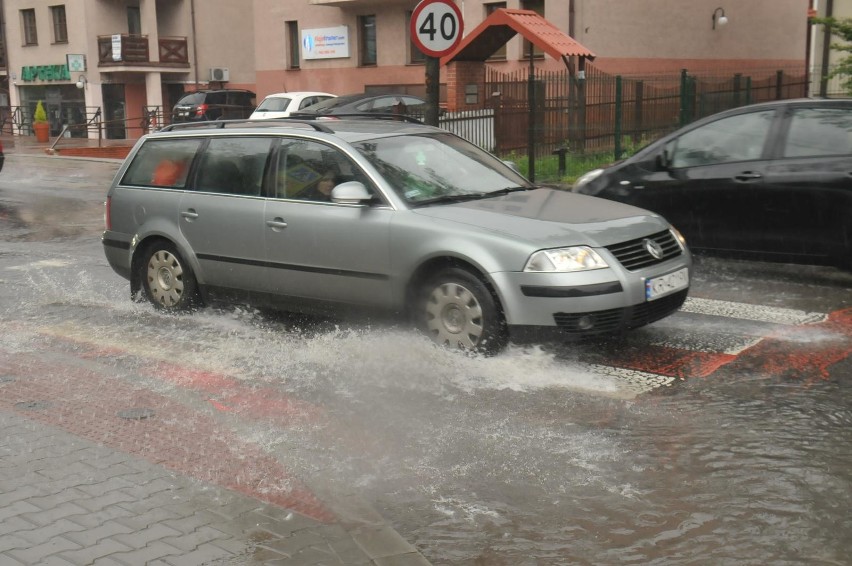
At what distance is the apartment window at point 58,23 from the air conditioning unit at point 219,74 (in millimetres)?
6949

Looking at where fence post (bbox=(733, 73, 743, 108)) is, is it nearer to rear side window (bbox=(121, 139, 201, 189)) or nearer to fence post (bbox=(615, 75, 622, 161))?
fence post (bbox=(615, 75, 622, 161))

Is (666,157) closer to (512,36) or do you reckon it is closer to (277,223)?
(277,223)

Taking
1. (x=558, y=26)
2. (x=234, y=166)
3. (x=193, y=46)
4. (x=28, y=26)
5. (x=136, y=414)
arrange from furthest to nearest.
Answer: (x=28, y=26) → (x=193, y=46) → (x=558, y=26) → (x=234, y=166) → (x=136, y=414)

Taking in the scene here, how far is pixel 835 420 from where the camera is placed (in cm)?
529

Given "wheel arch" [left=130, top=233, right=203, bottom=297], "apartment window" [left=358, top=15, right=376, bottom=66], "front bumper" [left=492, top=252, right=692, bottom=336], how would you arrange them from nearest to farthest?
"front bumper" [left=492, top=252, right=692, bottom=336], "wheel arch" [left=130, top=233, right=203, bottom=297], "apartment window" [left=358, top=15, right=376, bottom=66]

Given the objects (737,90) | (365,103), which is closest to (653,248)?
(737,90)

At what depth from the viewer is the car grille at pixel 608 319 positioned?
6.15 metres

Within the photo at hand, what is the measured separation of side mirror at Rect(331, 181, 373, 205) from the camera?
269 inches

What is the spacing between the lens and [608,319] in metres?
6.22

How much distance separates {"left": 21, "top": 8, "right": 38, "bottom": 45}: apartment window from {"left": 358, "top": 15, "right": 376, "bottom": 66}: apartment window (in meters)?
20.5

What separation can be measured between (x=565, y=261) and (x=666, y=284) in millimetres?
803

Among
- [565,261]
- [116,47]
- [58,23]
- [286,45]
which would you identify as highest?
[58,23]

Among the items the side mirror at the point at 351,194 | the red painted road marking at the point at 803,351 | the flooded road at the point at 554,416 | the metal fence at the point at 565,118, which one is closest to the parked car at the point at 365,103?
the metal fence at the point at 565,118

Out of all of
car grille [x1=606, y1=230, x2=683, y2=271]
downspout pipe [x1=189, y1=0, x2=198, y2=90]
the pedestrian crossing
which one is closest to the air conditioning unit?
downspout pipe [x1=189, y1=0, x2=198, y2=90]
